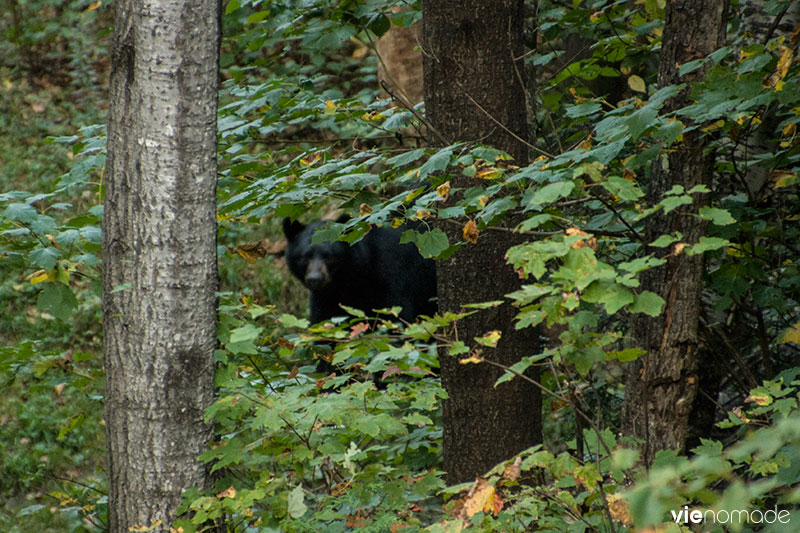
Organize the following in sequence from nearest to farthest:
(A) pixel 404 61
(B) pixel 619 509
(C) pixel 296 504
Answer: (B) pixel 619 509 → (C) pixel 296 504 → (A) pixel 404 61

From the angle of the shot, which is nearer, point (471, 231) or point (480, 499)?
point (480, 499)

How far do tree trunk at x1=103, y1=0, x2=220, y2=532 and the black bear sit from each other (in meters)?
3.44

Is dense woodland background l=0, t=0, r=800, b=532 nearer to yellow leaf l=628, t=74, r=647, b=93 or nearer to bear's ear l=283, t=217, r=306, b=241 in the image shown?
yellow leaf l=628, t=74, r=647, b=93

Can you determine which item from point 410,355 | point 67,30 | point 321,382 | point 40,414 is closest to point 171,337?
point 321,382

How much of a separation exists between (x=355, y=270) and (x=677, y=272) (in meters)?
4.16

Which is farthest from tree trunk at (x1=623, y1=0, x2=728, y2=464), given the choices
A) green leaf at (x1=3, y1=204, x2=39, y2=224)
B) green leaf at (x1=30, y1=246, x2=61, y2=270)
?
green leaf at (x1=3, y1=204, x2=39, y2=224)

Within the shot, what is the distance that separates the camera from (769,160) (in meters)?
2.99

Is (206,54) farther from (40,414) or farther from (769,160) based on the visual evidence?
(40,414)

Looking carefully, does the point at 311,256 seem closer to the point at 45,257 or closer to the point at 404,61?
the point at 45,257

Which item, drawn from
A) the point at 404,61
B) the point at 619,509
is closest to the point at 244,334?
the point at 619,509

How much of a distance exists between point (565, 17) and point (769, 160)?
1436mm

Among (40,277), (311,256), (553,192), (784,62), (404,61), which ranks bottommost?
(311,256)

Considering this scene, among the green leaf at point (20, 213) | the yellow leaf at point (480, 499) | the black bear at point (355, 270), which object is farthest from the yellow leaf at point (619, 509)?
the black bear at point (355, 270)

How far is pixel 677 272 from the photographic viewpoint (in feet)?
8.71
